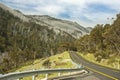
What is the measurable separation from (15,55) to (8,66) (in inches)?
435

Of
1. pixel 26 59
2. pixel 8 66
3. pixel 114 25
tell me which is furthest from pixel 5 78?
pixel 26 59

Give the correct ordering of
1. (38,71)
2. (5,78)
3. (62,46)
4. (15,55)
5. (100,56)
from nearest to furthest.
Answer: (5,78)
(38,71)
(100,56)
(15,55)
(62,46)

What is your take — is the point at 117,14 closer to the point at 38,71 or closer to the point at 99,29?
the point at 99,29

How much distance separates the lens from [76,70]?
91.2 feet

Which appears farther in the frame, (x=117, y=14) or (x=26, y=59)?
(x=26, y=59)

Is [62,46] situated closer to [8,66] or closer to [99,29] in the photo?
[8,66]

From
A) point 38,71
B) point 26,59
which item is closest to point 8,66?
point 26,59

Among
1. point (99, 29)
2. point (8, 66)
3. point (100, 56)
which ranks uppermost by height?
point (99, 29)

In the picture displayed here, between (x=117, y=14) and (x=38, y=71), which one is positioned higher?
(x=117, y=14)

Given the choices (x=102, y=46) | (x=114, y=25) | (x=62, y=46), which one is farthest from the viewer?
(x=62, y=46)

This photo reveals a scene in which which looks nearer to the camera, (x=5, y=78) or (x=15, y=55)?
(x=5, y=78)

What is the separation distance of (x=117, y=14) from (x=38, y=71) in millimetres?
51405

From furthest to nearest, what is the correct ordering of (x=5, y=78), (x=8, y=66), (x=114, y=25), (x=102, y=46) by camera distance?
(x=8, y=66) → (x=102, y=46) → (x=114, y=25) → (x=5, y=78)

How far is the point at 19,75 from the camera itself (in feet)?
48.7
